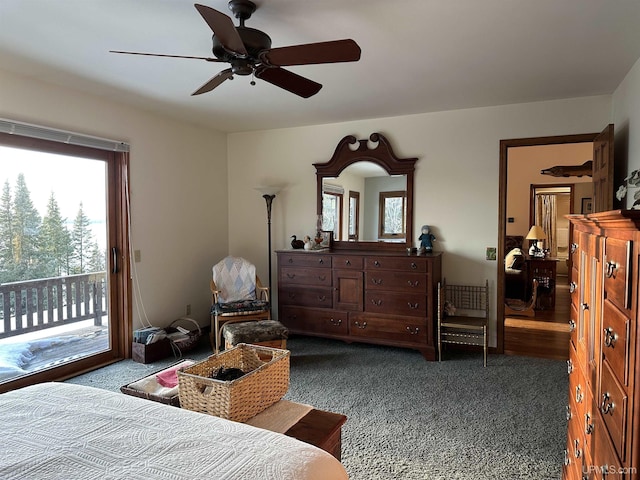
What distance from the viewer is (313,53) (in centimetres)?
207

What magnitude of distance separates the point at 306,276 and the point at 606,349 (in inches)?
135

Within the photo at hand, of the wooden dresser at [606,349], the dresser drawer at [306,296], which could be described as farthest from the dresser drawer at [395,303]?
the wooden dresser at [606,349]

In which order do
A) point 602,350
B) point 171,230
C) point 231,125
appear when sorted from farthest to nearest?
point 231,125, point 171,230, point 602,350

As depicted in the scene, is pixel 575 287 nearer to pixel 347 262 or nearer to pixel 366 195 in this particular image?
pixel 347 262

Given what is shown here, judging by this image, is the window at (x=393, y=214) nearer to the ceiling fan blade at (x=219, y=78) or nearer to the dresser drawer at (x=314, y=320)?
the dresser drawer at (x=314, y=320)

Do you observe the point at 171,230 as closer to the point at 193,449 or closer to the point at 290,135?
the point at 290,135

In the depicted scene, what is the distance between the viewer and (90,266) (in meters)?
3.84

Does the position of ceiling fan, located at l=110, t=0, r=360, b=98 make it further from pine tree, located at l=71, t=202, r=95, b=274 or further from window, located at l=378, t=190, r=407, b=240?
window, located at l=378, t=190, r=407, b=240

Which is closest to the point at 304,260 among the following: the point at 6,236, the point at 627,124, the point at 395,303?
the point at 395,303

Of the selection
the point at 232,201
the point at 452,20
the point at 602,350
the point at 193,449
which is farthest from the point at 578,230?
the point at 232,201

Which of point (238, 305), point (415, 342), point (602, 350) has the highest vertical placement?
point (602, 350)

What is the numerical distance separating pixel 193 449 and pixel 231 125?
4313mm

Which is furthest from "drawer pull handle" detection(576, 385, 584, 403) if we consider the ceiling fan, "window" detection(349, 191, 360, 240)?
"window" detection(349, 191, 360, 240)

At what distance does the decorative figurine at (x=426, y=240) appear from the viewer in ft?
14.1
